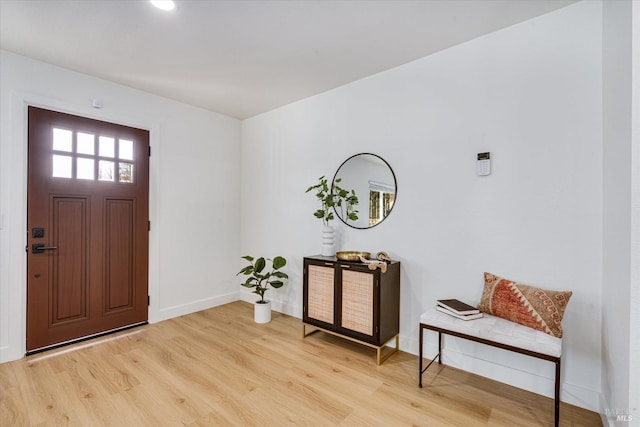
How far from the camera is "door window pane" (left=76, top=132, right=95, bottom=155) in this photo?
3031mm

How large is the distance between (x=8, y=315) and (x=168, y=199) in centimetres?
175

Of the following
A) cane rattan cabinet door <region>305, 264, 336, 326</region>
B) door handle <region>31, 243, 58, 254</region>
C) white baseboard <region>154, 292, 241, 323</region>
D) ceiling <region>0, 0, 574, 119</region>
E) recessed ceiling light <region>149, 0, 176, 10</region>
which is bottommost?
white baseboard <region>154, 292, 241, 323</region>

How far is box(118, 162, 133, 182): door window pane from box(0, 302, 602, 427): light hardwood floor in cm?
171

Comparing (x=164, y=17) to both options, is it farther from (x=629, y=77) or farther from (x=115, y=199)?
(x=629, y=77)

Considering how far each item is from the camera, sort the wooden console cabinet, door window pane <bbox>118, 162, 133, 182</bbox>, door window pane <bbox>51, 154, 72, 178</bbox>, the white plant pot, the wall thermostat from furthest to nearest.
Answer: the white plant pot
door window pane <bbox>118, 162, 133, 182</bbox>
door window pane <bbox>51, 154, 72, 178</bbox>
the wooden console cabinet
the wall thermostat

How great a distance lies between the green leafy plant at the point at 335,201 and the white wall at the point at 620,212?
196 cm

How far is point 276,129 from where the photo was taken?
404 cm

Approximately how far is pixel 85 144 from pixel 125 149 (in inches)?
14.3

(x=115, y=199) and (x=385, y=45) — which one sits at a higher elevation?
(x=385, y=45)

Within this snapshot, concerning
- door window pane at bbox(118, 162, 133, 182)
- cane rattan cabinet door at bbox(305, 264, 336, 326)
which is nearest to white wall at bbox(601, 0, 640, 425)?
cane rattan cabinet door at bbox(305, 264, 336, 326)

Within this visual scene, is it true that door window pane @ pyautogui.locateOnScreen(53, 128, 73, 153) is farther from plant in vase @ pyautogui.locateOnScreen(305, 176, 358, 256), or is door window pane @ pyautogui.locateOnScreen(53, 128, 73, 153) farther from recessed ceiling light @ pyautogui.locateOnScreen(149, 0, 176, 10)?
plant in vase @ pyautogui.locateOnScreen(305, 176, 358, 256)

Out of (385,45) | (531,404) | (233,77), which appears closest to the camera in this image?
(531,404)

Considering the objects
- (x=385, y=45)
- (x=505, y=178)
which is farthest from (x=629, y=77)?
(x=385, y=45)

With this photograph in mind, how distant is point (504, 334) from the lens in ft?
6.17
